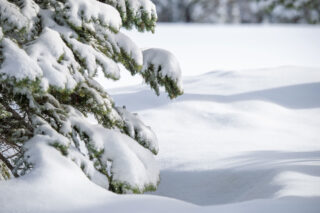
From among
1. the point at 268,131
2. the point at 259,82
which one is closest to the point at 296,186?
the point at 268,131

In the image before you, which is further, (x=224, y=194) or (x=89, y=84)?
(x=224, y=194)

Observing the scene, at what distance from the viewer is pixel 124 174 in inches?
128

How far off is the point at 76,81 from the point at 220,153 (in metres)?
4.32

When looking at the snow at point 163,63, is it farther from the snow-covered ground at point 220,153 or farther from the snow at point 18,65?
the snow at point 18,65

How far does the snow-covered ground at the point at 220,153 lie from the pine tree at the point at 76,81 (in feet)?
0.94

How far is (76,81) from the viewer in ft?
11.0

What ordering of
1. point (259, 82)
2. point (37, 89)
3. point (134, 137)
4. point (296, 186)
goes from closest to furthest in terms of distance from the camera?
point (37, 89)
point (134, 137)
point (296, 186)
point (259, 82)

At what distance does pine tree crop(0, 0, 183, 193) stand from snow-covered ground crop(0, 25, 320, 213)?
286mm

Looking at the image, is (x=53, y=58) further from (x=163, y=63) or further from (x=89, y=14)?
(x=163, y=63)

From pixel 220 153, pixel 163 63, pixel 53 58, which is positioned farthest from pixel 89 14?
pixel 220 153

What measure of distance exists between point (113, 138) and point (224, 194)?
2.82 metres

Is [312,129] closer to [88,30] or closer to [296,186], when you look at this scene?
[296,186]

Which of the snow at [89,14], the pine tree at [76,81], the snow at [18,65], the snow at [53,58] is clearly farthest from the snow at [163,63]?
the snow at [18,65]

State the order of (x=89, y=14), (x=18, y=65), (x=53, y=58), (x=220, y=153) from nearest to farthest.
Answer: (x=18, y=65) < (x=53, y=58) < (x=89, y=14) < (x=220, y=153)
